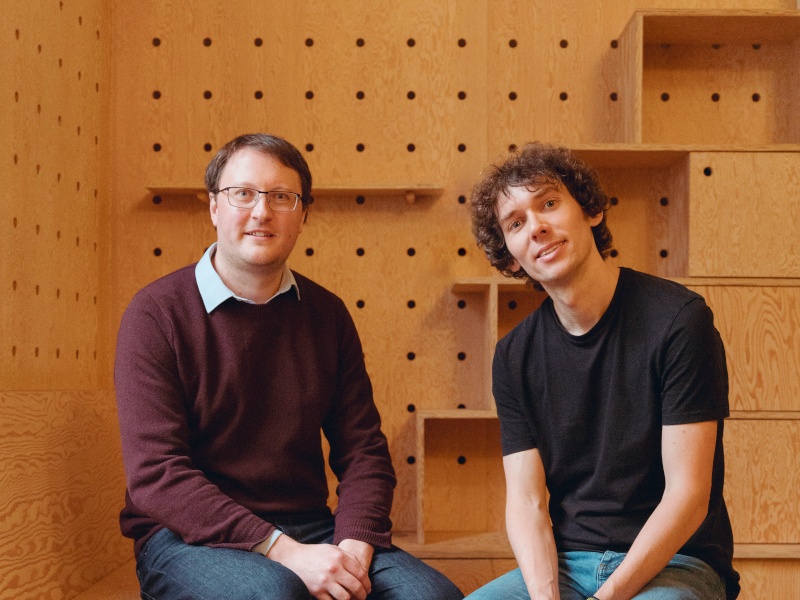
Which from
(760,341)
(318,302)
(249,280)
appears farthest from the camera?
(760,341)

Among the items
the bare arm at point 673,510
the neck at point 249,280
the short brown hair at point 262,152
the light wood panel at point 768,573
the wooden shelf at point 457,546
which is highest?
the short brown hair at point 262,152

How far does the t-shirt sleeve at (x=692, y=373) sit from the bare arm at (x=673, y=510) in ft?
0.08

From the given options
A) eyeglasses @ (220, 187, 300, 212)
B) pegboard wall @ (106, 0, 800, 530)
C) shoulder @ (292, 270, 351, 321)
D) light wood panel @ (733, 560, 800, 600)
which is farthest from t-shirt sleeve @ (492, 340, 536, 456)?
light wood panel @ (733, 560, 800, 600)

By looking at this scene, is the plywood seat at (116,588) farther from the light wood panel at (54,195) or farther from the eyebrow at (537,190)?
the eyebrow at (537,190)

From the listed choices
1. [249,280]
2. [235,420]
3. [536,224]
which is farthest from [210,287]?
[536,224]

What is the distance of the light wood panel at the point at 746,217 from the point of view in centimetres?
255

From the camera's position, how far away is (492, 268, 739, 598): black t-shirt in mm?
1671

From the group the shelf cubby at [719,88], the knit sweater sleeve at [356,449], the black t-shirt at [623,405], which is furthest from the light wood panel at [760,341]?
the knit sweater sleeve at [356,449]

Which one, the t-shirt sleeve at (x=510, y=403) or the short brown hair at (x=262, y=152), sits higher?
the short brown hair at (x=262, y=152)

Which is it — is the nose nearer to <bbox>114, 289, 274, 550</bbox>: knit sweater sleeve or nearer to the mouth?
the mouth

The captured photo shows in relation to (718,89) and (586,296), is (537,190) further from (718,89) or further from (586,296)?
(718,89)

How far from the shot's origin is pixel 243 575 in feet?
5.61

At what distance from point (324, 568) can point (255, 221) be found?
768 millimetres

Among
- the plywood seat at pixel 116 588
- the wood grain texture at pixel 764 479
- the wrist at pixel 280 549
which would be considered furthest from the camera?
the wood grain texture at pixel 764 479
